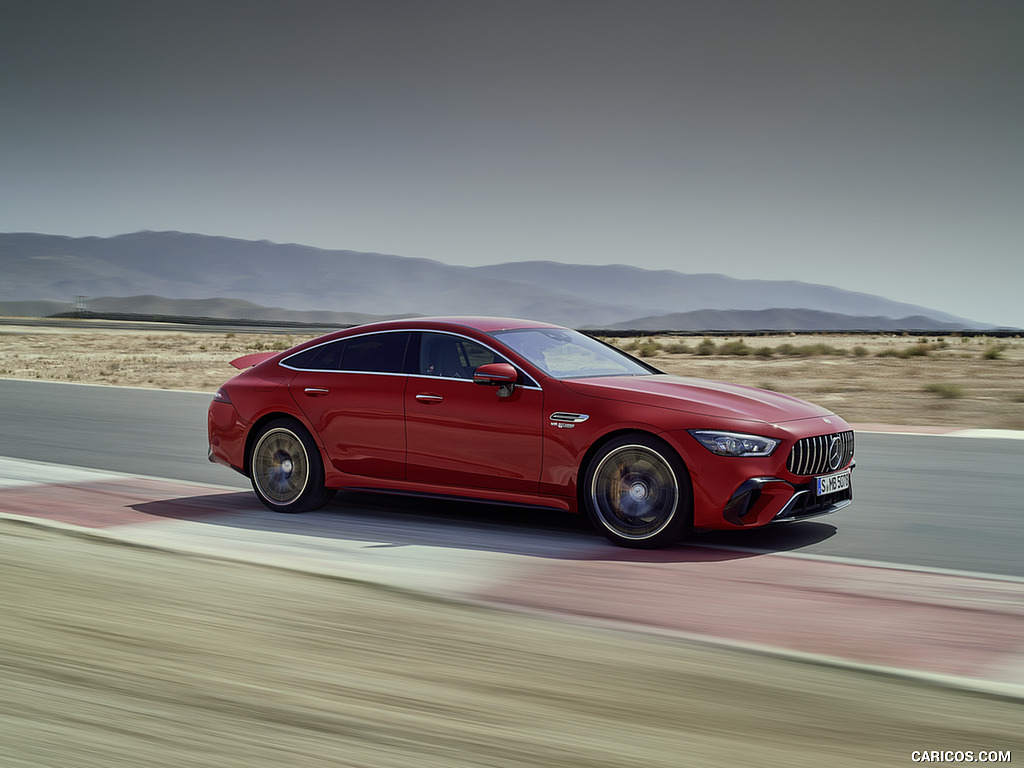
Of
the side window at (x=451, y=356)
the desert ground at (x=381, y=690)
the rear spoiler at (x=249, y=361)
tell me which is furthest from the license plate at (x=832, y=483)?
the rear spoiler at (x=249, y=361)

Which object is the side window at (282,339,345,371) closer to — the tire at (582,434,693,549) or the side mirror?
the side mirror

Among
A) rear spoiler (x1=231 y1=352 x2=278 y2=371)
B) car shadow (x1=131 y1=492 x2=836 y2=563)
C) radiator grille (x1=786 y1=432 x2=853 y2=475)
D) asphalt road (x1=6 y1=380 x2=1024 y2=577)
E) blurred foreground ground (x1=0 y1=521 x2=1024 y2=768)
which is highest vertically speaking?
rear spoiler (x1=231 y1=352 x2=278 y2=371)

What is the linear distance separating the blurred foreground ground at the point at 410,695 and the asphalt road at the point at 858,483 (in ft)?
8.46

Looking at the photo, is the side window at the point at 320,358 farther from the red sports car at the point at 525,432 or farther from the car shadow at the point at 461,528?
the car shadow at the point at 461,528

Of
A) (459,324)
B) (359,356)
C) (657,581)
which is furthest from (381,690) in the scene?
(359,356)

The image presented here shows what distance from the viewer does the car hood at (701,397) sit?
706 centimetres

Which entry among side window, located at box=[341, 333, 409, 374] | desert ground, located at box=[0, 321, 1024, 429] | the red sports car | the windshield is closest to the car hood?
the red sports car

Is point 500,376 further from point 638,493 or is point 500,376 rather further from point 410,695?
point 410,695

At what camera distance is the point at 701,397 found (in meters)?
7.25

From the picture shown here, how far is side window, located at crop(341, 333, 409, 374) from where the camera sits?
8.29 meters

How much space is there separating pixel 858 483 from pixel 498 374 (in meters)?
4.38

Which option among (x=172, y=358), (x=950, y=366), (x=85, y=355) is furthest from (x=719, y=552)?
(x=85, y=355)

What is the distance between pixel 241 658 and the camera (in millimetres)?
4816

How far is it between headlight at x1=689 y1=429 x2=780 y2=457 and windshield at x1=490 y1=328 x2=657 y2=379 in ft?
3.90
